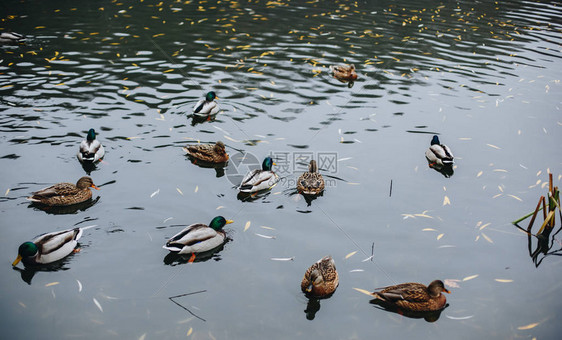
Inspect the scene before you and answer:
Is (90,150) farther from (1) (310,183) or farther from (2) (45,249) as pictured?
(1) (310,183)

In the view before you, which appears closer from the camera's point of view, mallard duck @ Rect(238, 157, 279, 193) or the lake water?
the lake water

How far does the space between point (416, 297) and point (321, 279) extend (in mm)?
1170

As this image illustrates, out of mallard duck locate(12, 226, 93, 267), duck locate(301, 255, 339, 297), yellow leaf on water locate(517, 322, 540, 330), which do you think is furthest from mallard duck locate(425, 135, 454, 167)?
mallard duck locate(12, 226, 93, 267)

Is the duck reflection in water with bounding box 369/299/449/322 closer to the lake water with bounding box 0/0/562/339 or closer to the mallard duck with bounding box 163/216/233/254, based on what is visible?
the lake water with bounding box 0/0/562/339

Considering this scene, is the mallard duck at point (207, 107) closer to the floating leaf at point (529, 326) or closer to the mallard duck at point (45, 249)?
the mallard duck at point (45, 249)

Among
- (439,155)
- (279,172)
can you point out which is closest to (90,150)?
(279,172)

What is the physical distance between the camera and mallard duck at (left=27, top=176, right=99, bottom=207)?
6980 mm

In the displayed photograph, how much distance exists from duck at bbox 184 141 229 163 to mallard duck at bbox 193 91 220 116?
163 cm

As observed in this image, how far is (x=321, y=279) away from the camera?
549 cm

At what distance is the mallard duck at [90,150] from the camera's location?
808 centimetres

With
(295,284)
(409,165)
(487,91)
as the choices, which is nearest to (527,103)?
(487,91)

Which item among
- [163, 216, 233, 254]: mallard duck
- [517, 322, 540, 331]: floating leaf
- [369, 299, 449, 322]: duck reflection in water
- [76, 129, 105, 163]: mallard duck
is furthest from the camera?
[76, 129, 105, 163]: mallard duck

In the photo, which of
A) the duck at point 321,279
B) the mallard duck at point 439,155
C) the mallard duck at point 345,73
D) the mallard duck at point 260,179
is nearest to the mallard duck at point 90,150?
the mallard duck at point 260,179

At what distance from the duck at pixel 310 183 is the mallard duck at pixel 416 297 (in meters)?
2.51
